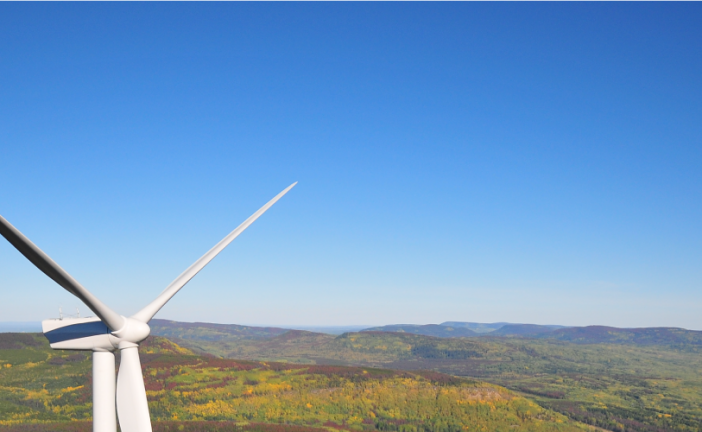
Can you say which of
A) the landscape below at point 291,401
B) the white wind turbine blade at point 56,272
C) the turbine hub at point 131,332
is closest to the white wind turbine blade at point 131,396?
the turbine hub at point 131,332

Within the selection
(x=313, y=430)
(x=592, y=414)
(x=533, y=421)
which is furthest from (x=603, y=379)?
(x=313, y=430)

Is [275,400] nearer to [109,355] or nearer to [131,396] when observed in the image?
[131,396]

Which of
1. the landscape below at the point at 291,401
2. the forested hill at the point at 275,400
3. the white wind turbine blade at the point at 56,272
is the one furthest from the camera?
the landscape below at the point at 291,401

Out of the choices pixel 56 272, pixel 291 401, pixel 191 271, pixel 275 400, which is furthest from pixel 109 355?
pixel 275 400

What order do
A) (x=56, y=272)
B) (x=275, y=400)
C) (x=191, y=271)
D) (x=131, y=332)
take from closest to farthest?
(x=56, y=272)
(x=131, y=332)
(x=191, y=271)
(x=275, y=400)

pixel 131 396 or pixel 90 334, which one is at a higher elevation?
pixel 90 334

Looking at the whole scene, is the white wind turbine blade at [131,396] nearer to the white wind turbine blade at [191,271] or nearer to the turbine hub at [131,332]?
the turbine hub at [131,332]

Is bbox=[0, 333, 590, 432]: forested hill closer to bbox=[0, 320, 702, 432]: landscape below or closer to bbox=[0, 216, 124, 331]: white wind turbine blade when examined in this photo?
bbox=[0, 320, 702, 432]: landscape below
